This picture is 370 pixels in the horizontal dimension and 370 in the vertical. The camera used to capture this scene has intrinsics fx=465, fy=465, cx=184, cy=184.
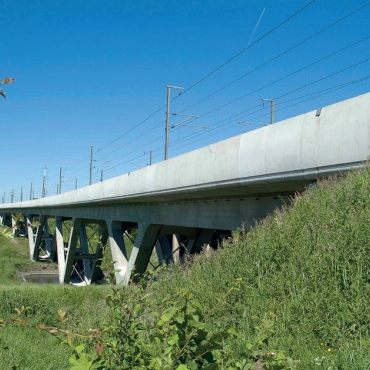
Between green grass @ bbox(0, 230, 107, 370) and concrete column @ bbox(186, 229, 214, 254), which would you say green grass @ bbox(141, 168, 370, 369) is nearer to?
green grass @ bbox(0, 230, 107, 370)

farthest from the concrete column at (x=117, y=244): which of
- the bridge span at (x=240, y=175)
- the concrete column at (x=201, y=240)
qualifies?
the concrete column at (x=201, y=240)

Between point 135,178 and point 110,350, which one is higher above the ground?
point 135,178

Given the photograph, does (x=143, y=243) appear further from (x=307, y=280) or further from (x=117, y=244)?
(x=307, y=280)

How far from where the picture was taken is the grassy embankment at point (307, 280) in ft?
12.9

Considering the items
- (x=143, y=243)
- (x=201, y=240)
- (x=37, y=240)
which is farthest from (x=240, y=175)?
(x=37, y=240)

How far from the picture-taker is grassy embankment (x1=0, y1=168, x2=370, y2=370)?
394 cm

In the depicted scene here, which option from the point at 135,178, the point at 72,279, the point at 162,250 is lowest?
the point at 72,279

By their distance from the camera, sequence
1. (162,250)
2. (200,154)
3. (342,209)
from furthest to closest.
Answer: (162,250)
(200,154)
(342,209)

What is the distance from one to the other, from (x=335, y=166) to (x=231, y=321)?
2882mm

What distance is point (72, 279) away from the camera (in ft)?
121

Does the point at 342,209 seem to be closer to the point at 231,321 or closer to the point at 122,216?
the point at 231,321

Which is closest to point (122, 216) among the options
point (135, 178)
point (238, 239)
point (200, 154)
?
point (135, 178)

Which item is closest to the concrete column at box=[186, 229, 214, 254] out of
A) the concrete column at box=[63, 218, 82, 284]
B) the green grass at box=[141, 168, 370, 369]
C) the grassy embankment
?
the grassy embankment

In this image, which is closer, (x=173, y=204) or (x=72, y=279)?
(x=173, y=204)
